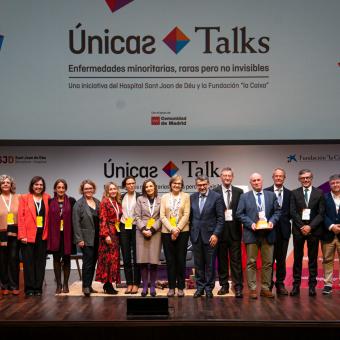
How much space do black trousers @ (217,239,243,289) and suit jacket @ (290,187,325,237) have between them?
27.7 inches

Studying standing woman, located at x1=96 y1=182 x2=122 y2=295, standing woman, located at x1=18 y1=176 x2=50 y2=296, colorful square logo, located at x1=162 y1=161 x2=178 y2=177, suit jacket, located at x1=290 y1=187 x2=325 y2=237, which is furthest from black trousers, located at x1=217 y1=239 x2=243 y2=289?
colorful square logo, located at x1=162 y1=161 x2=178 y2=177

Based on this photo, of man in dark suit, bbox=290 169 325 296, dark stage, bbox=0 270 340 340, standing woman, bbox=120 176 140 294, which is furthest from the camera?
standing woman, bbox=120 176 140 294

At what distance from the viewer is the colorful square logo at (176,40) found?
824cm

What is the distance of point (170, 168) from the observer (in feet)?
29.9

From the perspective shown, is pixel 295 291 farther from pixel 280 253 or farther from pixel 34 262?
pixel 34 262

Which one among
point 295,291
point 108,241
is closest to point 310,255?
point 295,291

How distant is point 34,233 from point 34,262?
371 millimetres

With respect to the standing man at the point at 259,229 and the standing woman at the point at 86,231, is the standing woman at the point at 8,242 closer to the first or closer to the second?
the standing woman at the point at 86,231

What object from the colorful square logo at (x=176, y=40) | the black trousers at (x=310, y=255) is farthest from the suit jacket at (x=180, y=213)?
the colorful square logo at (x=176, y=40)

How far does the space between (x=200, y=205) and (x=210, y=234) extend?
35 cm

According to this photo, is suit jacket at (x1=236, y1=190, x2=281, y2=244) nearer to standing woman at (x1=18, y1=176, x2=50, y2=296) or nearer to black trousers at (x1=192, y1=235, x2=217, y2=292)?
black trousers at (x1=192, y1=235, x2=217, y2=292)

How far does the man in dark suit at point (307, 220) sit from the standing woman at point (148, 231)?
1586 millimetres
